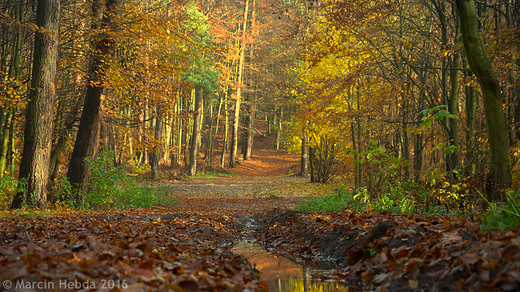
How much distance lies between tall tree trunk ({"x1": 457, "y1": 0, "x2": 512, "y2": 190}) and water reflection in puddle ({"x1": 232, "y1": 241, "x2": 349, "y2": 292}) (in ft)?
8.71

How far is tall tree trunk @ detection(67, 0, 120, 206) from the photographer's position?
10867 mm

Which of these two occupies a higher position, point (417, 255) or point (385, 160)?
point (385, 160)

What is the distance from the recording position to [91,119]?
36.3ft

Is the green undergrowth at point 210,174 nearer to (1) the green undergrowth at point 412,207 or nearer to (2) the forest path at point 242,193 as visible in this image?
(2) the forest path at point 242,193

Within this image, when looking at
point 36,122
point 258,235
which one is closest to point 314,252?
point 258,235

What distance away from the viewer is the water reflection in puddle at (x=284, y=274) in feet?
11.9

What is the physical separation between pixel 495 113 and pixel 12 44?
1306 cm

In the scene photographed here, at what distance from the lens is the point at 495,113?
172 inches

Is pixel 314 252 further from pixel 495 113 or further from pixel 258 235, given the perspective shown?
pixel 495 113

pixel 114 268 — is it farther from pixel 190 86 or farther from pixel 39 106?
pixel 190 86

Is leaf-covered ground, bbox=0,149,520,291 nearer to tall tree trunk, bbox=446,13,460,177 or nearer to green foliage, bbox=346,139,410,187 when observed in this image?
green foliage, bbox=346,139,410,187

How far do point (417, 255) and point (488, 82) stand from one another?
2.43 metres
